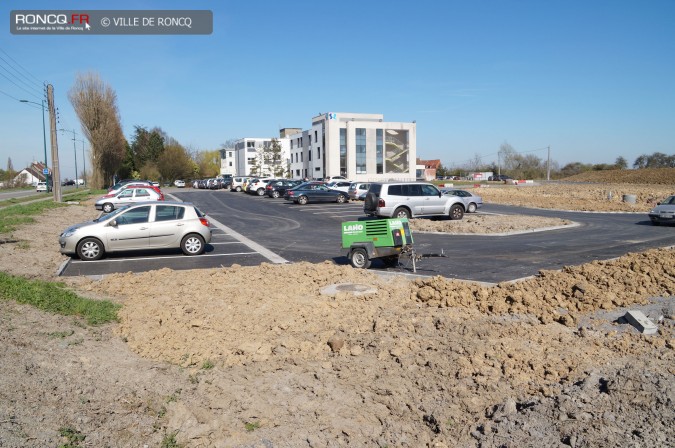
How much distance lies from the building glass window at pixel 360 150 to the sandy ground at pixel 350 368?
242ft

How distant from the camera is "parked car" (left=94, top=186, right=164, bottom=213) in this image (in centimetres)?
2955

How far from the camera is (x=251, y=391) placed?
6188 mm

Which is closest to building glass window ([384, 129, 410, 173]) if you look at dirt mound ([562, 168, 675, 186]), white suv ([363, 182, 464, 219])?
dirt mound ([562, 168, 675, 186])

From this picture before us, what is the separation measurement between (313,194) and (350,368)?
103 feet

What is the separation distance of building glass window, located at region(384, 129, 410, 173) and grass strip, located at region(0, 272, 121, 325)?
7729cm

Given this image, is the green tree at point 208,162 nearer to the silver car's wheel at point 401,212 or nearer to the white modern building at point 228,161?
the white modern building at point 228,161

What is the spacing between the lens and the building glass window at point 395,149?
84.6 metres

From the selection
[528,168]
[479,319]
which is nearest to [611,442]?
[479,319]

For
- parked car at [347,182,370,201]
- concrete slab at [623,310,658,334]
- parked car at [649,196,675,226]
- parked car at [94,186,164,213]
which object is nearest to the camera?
concrete slab at [623,310,658,334]

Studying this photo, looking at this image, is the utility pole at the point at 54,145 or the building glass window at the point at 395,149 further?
the building glass window at the point at 395,149

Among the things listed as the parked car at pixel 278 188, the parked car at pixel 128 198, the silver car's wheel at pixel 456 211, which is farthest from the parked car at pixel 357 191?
the parked car at pixel 128 198

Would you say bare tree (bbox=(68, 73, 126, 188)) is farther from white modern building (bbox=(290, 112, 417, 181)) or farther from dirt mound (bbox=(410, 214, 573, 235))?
dirt mound (bbox=(410, 214, 573, 235))

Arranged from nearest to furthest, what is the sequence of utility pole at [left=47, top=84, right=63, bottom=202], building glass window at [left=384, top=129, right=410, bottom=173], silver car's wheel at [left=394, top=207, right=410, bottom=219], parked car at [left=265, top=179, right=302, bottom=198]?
1. silver car's wheel at [left=394, top=207, right=410, bottom=219]
2. utility pole at [left=47, top=84, right=63, bottom=202]
3. parked car at [left=265, top=179, right=302, bottom=198]
4. building glass window at [left=384, top=129, right=410, bottom=173]

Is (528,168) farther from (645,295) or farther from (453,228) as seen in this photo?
(645,295)
